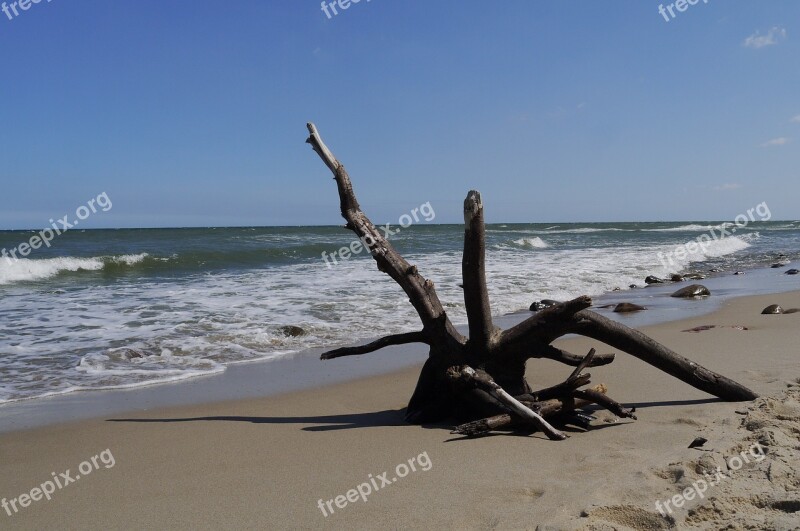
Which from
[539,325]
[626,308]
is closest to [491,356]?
[539,325]

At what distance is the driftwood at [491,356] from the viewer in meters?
4.42

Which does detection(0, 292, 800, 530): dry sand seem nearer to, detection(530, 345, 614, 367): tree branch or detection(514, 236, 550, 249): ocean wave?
detection(530, 345, 614, 367): tree branch

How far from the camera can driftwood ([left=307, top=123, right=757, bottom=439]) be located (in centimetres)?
442

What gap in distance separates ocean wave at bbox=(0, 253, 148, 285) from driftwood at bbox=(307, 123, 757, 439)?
17.5 m

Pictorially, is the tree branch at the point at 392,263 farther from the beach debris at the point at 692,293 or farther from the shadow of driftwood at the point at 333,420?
the beach debris at the point at 692,293

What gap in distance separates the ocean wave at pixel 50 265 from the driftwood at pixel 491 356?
17.5m

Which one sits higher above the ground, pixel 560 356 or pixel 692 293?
pixel 560 356

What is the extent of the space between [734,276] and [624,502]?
17413mm

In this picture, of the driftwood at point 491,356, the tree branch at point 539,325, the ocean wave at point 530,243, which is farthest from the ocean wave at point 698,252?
the tree branch at point 539,325

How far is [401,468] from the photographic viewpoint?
3779 millimetres

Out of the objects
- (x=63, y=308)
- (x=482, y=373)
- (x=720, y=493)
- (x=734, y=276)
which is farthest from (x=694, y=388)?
(x=734, y=276)

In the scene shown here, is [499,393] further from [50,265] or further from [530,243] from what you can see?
[530,243]

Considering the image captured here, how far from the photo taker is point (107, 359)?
751 centimetres

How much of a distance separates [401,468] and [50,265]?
2226cm
